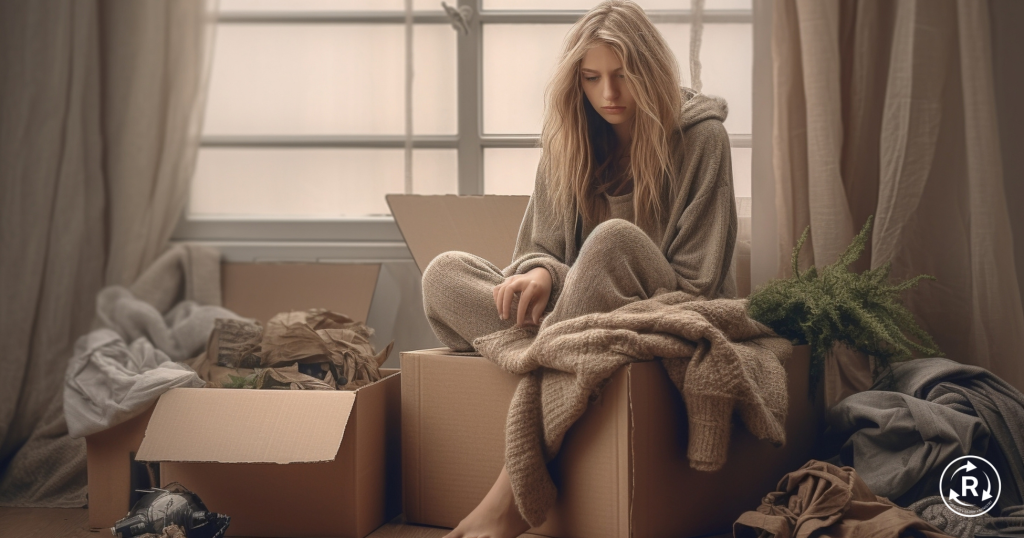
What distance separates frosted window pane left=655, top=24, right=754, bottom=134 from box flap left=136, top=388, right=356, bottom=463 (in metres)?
1.01

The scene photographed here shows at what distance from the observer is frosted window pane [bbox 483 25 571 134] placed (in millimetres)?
1915

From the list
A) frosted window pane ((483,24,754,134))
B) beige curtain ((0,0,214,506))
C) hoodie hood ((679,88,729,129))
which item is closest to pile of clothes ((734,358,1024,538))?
hoodie hood ((679,88,729,129))

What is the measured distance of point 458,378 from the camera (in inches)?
47.4

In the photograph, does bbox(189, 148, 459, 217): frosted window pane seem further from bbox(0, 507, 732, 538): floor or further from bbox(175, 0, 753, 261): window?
bbox(0, 507, 732, 538): floor

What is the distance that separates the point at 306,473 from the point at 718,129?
0.85m

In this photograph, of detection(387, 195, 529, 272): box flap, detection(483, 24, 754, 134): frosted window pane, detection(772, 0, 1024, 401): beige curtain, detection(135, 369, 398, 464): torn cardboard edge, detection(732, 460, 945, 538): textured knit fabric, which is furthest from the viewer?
detection(483, 24, 754, 134): frosted window pane

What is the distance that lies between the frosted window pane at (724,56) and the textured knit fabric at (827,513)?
864mm

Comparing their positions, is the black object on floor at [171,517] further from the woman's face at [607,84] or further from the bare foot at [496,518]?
the woman's face at [607,84]

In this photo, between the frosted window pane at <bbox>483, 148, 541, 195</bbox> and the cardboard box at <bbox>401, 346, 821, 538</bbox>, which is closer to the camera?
the cardboard box at <bbox>401, 346, 821, 538</bbox>

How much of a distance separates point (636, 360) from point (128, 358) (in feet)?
3.07

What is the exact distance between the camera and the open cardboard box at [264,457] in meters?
1.12

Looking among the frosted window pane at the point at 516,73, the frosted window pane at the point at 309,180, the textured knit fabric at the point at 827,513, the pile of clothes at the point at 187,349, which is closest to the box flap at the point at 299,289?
the pile of clothes at the point at 187,349

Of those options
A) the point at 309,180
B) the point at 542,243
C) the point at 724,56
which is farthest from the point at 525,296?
the point at 309,180

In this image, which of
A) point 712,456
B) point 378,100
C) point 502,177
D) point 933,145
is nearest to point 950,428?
point 712,456
